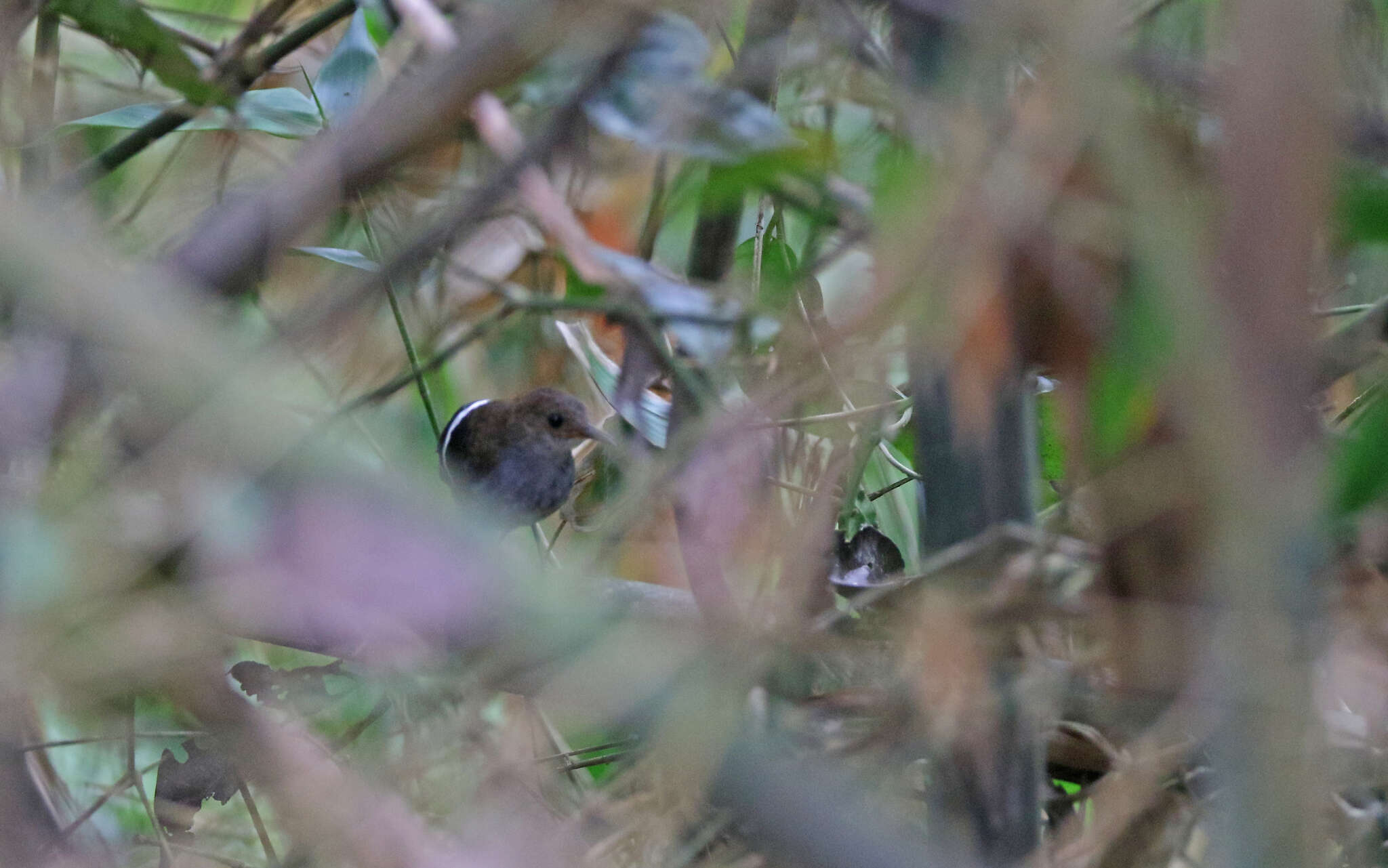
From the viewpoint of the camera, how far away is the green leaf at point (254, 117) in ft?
4.96

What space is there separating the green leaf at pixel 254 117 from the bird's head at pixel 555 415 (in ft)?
4.41

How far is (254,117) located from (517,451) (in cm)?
131

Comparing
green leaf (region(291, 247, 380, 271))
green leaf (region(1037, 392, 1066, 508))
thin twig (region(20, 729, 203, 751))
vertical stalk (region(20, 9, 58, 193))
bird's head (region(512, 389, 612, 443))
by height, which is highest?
vertical stalk (region(20, 9, 58, 193))

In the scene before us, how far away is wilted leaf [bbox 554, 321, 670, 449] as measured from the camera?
69.7 inches

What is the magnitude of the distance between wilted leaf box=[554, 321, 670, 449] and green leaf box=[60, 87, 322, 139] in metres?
Answer: 0.54

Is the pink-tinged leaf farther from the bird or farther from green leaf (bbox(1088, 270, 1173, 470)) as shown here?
the bird

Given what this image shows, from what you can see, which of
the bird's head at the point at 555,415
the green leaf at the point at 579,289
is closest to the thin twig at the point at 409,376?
the green leaf at the point at 579,289

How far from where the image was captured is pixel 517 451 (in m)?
2.75

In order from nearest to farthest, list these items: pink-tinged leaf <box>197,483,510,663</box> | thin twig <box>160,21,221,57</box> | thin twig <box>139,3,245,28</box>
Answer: pink-tinged leaf <box>197,483,510,663</box>, thin twig <box>139,3,245,28</box>, thin twig <box>160,21,221,57</box>

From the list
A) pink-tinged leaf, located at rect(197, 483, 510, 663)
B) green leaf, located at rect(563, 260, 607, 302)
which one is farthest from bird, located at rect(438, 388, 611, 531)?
pink-tinged leaf, located at rect(197, 483, 510, 663)

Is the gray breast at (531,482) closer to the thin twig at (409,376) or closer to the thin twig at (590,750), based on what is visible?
the thin twig at (409,376)

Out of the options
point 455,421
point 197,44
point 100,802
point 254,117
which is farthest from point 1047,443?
point 455,421

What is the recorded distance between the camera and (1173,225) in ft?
1.51

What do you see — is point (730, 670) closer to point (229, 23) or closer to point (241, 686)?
point (241, 686)
